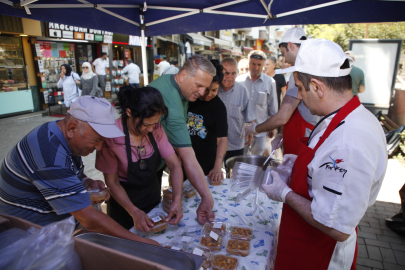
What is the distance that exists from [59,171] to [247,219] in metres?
1.27

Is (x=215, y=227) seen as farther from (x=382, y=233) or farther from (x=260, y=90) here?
(x=260, y=90)

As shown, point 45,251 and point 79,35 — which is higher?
point 79,35

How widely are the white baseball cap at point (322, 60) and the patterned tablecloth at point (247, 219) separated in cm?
104

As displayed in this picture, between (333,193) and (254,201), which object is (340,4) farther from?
(333,193)

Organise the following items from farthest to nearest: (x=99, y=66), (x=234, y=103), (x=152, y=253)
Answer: (x=99, y=66) < (x=234, y=103) < (x=152, y=253)

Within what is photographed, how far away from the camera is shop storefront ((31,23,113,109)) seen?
855cm

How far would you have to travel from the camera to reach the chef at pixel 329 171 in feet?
3.49

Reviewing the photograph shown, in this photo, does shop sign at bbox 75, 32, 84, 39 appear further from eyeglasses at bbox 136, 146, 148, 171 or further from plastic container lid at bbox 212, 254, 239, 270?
plastic container lid at bbox 212, 254, 239, 270

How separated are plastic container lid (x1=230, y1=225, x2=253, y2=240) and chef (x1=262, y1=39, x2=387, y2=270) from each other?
0.20 metres

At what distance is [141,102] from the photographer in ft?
5.34

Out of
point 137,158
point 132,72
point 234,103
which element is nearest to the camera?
point 137,158

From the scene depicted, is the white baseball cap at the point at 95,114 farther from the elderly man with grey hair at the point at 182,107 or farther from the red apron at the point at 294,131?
the red apron at the point at 294,131

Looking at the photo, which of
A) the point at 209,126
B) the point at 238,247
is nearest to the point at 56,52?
the point at 209,126

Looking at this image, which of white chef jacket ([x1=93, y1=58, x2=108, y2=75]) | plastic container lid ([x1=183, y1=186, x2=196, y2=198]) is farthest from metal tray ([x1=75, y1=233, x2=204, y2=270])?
white chef jacket ([x1=93, y1=58, x2=108, y2=75])
